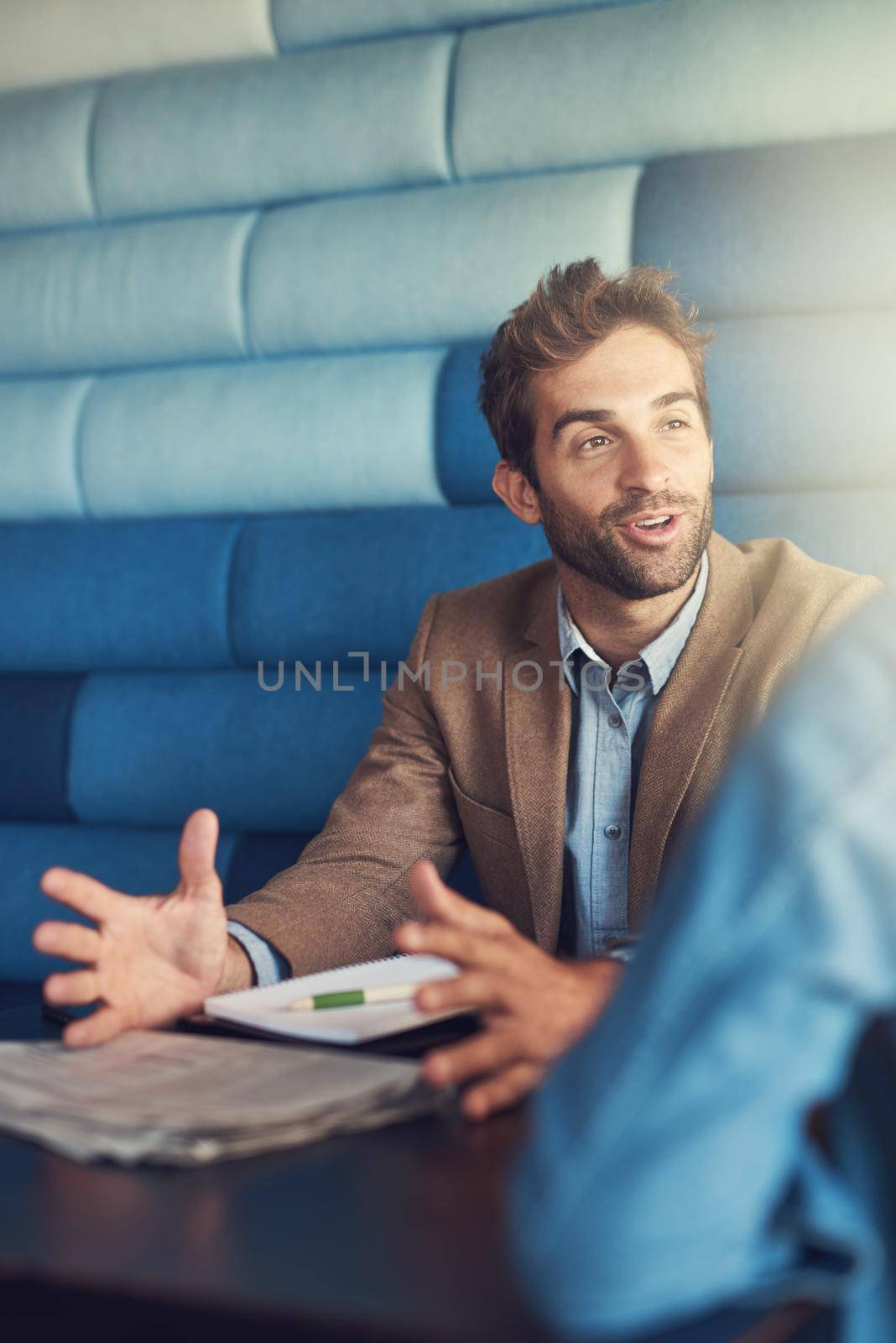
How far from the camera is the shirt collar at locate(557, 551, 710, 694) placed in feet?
4.54

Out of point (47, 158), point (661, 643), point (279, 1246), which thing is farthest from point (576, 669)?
point (47, 158)

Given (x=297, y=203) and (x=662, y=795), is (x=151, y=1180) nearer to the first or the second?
(x=662, y=795)

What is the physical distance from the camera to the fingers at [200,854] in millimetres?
898

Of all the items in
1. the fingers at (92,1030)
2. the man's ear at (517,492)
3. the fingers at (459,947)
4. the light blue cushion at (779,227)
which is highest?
the light blue cushion at (779,227)

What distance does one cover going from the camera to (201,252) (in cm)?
192

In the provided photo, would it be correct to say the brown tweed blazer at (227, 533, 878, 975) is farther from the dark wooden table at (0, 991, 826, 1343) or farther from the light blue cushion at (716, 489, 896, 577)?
the dark wooden table at (0, 991, 826, 1343)

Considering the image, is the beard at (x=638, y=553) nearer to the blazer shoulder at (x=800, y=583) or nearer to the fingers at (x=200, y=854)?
the blazer shoulder at (x=800, y=583)

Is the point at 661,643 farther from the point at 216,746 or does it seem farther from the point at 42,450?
the point at 42,450

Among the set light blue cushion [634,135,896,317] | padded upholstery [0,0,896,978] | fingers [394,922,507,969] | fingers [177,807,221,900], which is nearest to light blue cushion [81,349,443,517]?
padded upholstery [0,0,896,978]

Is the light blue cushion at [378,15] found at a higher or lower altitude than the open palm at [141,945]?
higher

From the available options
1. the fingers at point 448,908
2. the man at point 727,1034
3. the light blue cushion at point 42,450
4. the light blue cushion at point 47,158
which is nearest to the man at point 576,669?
the fingers at point 448,908

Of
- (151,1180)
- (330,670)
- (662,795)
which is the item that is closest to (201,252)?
(330,670)

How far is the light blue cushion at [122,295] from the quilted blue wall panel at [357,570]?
35 centimetres

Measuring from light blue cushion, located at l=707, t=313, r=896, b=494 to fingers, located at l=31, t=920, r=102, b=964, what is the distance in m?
1.02
